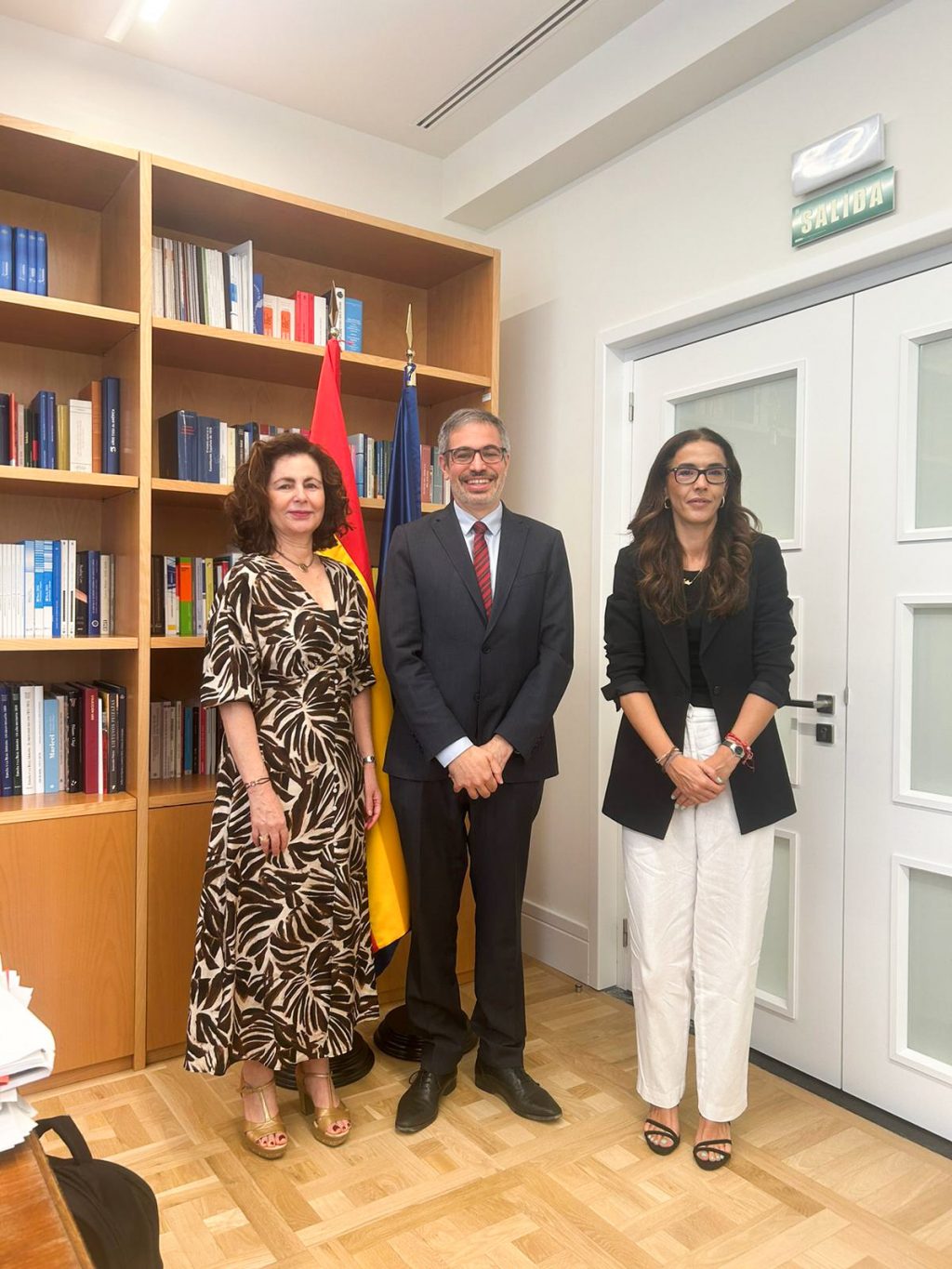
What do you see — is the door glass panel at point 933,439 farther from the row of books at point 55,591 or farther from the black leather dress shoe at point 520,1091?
the row of books at point 55,591

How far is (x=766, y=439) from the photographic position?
8.79 feet

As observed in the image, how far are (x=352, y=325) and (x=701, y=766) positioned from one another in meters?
1.89

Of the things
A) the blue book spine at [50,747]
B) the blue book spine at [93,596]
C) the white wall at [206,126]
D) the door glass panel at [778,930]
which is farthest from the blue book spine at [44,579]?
the door glass panel at [778,930]

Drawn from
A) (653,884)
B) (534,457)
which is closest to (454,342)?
(534,457)

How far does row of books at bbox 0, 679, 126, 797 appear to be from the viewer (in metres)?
2.57

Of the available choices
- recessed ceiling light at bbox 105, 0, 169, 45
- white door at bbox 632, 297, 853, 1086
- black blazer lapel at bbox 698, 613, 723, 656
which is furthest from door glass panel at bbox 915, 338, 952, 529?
recessed ceiling light at bbox 105, 0, 169, 45

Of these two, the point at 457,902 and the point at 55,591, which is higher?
the point at 55,591

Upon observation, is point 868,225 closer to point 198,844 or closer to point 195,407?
point 195,407

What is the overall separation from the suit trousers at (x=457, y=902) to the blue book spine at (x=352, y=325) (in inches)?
59.4

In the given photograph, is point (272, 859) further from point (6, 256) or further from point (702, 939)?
point (6, 256)

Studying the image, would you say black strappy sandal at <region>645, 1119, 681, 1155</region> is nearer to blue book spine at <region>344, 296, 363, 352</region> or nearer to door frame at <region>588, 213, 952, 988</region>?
door frame at <region>588, 213, 952, 988</region>

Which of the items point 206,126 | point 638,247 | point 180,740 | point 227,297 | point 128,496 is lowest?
point 180,740

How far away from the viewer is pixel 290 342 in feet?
9.23

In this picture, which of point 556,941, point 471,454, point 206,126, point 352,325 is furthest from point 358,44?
point 556,941
